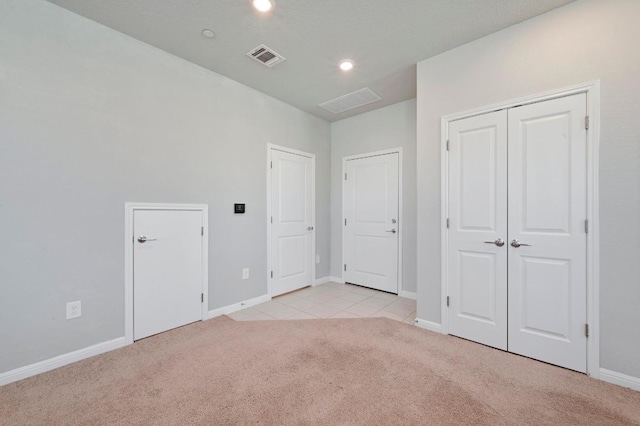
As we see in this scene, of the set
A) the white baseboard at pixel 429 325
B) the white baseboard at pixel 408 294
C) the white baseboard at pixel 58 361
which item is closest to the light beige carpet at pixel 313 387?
the white baseboard at pixel 58 361

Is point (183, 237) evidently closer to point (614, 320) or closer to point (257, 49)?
point (257, 49)

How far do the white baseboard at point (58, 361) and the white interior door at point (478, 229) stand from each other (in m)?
Result: 3.09

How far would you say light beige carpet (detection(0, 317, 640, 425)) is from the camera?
4.94 ft

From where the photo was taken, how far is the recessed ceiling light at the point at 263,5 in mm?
1968

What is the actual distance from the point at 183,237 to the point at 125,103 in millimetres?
1344

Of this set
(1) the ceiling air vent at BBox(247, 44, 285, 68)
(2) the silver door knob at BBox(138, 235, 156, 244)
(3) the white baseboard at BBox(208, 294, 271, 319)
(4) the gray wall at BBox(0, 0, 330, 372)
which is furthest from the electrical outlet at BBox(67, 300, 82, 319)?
(1) the ceiling air vent at BBox(247, 44, 285, 68)

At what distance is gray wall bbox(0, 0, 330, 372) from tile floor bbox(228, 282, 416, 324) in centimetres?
53

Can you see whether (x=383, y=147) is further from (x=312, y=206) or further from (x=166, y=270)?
(x=166, y=270)

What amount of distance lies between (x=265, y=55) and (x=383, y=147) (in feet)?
6.91

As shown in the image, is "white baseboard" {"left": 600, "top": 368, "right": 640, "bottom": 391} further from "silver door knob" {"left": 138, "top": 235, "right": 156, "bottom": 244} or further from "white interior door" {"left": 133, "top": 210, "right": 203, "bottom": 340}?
"silver door knob" {"left": 138, "top": 235, "right": 156, "bottom": 244}

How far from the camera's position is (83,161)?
83.9 inches

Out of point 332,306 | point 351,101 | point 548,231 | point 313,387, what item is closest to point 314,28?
point 351,101

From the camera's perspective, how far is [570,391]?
1719 millimetres

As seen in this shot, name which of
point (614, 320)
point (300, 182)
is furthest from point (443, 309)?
point (300, 182)
